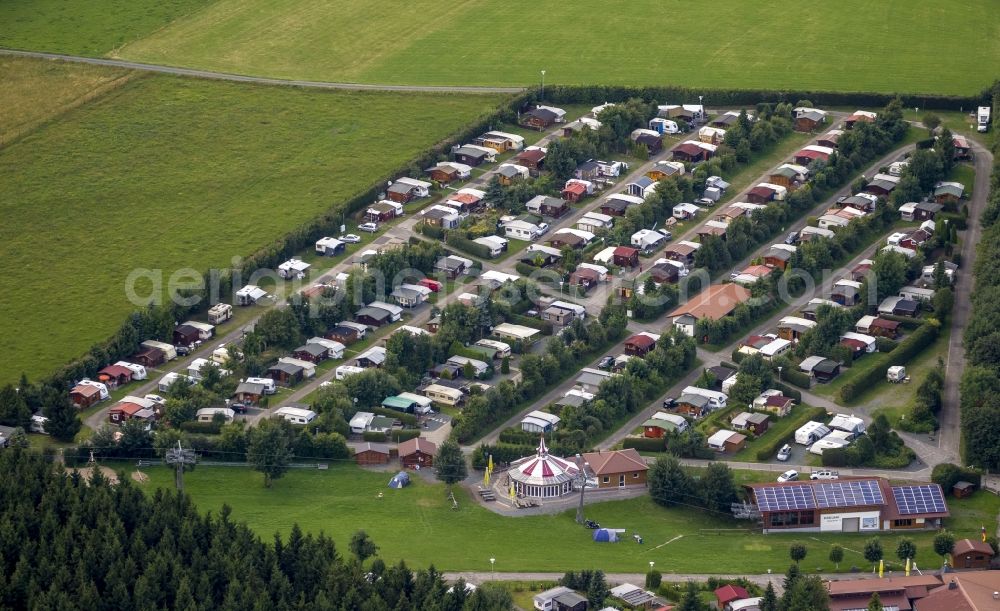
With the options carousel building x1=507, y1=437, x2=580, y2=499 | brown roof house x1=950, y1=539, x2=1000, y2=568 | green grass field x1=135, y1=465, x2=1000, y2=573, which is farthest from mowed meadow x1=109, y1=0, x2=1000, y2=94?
brown roof house x1=950, y1=539, x2=1000, y2=568

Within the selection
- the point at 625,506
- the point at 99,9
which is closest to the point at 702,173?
the point at 625,506

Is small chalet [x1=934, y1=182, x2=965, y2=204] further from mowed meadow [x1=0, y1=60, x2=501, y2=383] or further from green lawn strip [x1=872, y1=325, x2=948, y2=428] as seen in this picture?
mowed meadow [x1=0, y1=60, x2=501, y2=383]

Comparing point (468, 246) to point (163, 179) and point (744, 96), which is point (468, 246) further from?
point (744, 96)

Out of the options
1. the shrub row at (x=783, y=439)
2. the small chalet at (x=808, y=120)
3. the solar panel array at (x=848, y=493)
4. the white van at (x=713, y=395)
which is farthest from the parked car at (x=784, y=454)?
the small chalet at (x=808, y=120)

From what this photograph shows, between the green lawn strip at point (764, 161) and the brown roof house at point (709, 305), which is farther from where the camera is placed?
the green lawn strip at point (764, 161)

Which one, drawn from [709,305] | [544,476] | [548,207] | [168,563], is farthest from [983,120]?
[168,563]

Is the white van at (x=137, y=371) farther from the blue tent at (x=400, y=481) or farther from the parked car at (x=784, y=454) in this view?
the parked car at (x=784, y=454)
